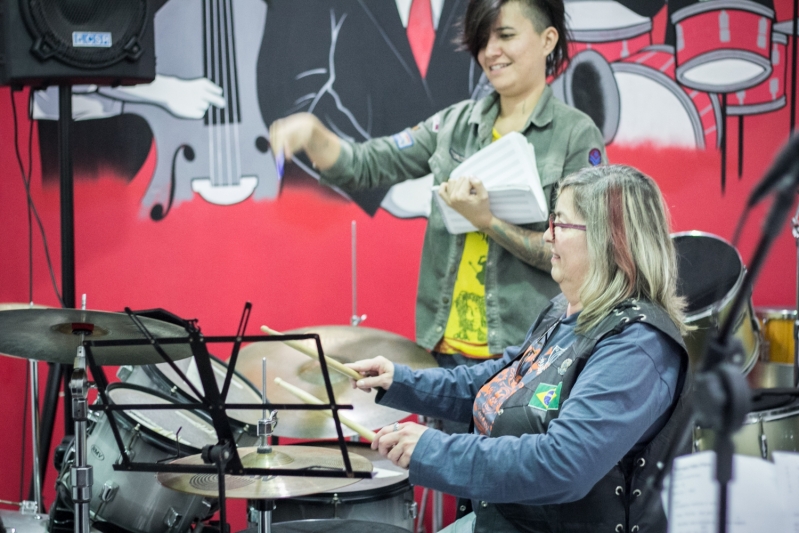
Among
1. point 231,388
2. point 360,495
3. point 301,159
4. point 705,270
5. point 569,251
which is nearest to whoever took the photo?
point 569,251

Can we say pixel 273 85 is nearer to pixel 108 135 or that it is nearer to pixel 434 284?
pixel 108 135

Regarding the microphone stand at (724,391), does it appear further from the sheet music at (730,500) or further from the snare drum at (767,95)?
the snare drum at (767,95)

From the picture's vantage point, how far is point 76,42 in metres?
2.81

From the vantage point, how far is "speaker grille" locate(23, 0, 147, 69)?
2.76 m

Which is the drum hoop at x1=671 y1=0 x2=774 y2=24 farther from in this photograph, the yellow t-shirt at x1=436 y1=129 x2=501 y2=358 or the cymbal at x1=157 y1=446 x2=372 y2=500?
the cymbal at x1=157 y1=446 x2=372 y2=500

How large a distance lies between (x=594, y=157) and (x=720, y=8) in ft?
4.66

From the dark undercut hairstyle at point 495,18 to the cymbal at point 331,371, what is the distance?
94 cm

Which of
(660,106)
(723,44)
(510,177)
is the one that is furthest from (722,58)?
(510,177)

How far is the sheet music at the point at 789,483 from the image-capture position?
59.3 inches

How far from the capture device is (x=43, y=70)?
9.15 ft

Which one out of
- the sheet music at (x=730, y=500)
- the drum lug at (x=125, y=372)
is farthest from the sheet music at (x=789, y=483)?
the drum lug at (x=125, y=372)

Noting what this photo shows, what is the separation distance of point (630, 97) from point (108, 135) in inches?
79.9

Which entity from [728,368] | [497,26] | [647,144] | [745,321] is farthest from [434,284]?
[728,368]

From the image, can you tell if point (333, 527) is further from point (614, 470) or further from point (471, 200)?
point (471, 200)
